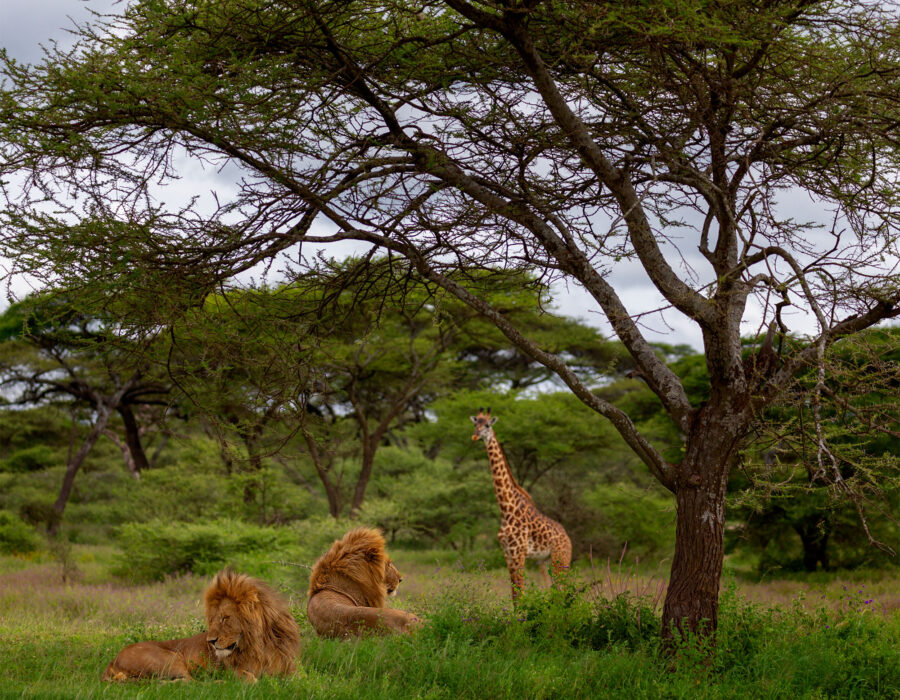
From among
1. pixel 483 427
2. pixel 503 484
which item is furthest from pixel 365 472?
Answer: pixel 503 484

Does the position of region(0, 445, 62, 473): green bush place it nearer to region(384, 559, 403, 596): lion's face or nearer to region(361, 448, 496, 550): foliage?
region(361, 448, 496, 550): foliage

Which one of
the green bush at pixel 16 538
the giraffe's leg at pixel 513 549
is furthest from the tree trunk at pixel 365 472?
the giraffe's leg at pixel 513 549

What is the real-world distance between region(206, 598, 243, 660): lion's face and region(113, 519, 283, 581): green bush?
32.0 ft

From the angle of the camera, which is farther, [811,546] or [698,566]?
[811,546]

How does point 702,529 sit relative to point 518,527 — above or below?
above

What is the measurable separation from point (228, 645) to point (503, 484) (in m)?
6.37

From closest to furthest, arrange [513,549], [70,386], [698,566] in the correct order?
[698,566] < [513,549] < [70,386]

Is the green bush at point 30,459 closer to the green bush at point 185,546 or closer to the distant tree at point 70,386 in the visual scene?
the distant tree at point 70,386

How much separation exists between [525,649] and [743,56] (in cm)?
488

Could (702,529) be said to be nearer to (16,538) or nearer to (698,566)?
(698,566)

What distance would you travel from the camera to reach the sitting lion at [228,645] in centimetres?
502

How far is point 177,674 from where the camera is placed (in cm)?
508

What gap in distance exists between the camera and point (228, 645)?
16.5 feet

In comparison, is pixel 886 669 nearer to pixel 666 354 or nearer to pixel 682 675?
pixel 682 675
